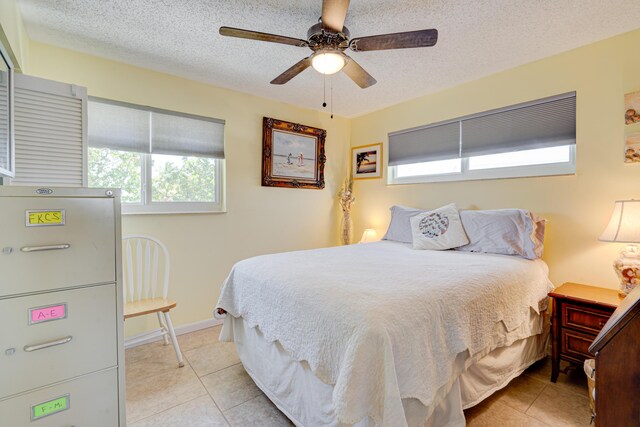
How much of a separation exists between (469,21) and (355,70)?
2.52 ft

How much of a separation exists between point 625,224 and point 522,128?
3.54ft

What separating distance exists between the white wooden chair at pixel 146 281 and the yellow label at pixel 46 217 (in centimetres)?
115

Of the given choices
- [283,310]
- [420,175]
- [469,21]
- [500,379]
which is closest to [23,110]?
[283,310]

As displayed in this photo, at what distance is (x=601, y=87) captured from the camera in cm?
209

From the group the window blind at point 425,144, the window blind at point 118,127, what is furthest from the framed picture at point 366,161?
the window blind at point 118,127

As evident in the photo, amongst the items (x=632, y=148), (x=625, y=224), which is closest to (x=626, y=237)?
(x=625, y=224)

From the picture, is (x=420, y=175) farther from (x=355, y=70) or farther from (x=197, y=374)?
(x=197, y=374)

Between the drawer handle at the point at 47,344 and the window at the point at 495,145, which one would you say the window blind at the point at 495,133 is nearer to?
the window at the point at 495,145

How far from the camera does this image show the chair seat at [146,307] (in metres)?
1.97

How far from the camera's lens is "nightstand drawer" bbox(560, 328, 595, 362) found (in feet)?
5.81

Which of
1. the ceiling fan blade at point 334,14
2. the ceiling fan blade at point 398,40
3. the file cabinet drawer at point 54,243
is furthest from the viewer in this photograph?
the ceiling fan blade at point 398,40

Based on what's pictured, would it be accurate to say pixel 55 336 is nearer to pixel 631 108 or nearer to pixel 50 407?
pixel 50 407

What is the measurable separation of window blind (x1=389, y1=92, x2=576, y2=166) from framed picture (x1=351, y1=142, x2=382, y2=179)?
0.22 m

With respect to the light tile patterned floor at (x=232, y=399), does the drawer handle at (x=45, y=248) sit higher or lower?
higher
